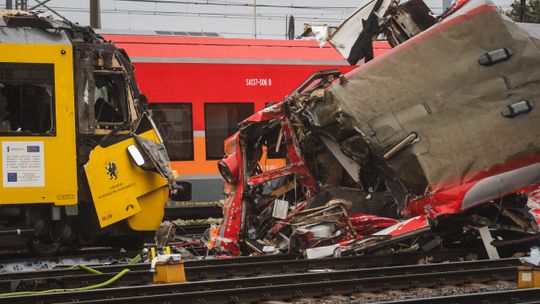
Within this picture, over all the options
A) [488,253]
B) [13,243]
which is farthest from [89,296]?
[488,253]

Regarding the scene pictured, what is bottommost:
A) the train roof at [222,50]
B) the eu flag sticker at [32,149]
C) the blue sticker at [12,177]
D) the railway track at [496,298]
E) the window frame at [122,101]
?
the railway track at [496,298]

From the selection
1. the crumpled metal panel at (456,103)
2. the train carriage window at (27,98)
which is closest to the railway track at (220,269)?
the crumpled metal panel at (456,103)

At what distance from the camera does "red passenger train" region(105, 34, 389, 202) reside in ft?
55.7

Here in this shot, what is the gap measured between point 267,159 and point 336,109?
221 cm

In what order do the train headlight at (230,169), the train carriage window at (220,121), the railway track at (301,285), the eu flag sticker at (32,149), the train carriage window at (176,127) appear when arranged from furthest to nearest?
the train carriage window at (220,121) < the train carriage window at (176,127) < the train headlight at (230,169) < the eu flag sticker at (32,149) < the railway track at (301,285)

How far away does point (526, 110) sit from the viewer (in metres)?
10.8

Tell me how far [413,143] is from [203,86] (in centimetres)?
720

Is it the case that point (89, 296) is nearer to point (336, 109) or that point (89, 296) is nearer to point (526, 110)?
point (336, 109)

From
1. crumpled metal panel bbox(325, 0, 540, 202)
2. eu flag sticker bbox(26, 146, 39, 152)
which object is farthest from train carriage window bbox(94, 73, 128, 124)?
crumpled metal panel bbox(325, 0, 540, 202)

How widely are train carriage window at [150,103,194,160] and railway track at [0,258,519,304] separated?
305 inches

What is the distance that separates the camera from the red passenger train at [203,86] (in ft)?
55.7

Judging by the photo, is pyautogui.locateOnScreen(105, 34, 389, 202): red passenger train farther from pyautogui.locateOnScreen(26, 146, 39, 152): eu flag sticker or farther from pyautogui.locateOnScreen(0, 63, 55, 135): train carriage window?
pyautogui.locateOnScreen(26, 146, 39, 152): eu flag sticker

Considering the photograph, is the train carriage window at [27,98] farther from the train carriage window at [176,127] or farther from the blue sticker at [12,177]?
the train carriage window at [176,127]

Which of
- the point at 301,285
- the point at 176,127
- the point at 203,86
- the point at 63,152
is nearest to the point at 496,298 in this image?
the point at 301,285
